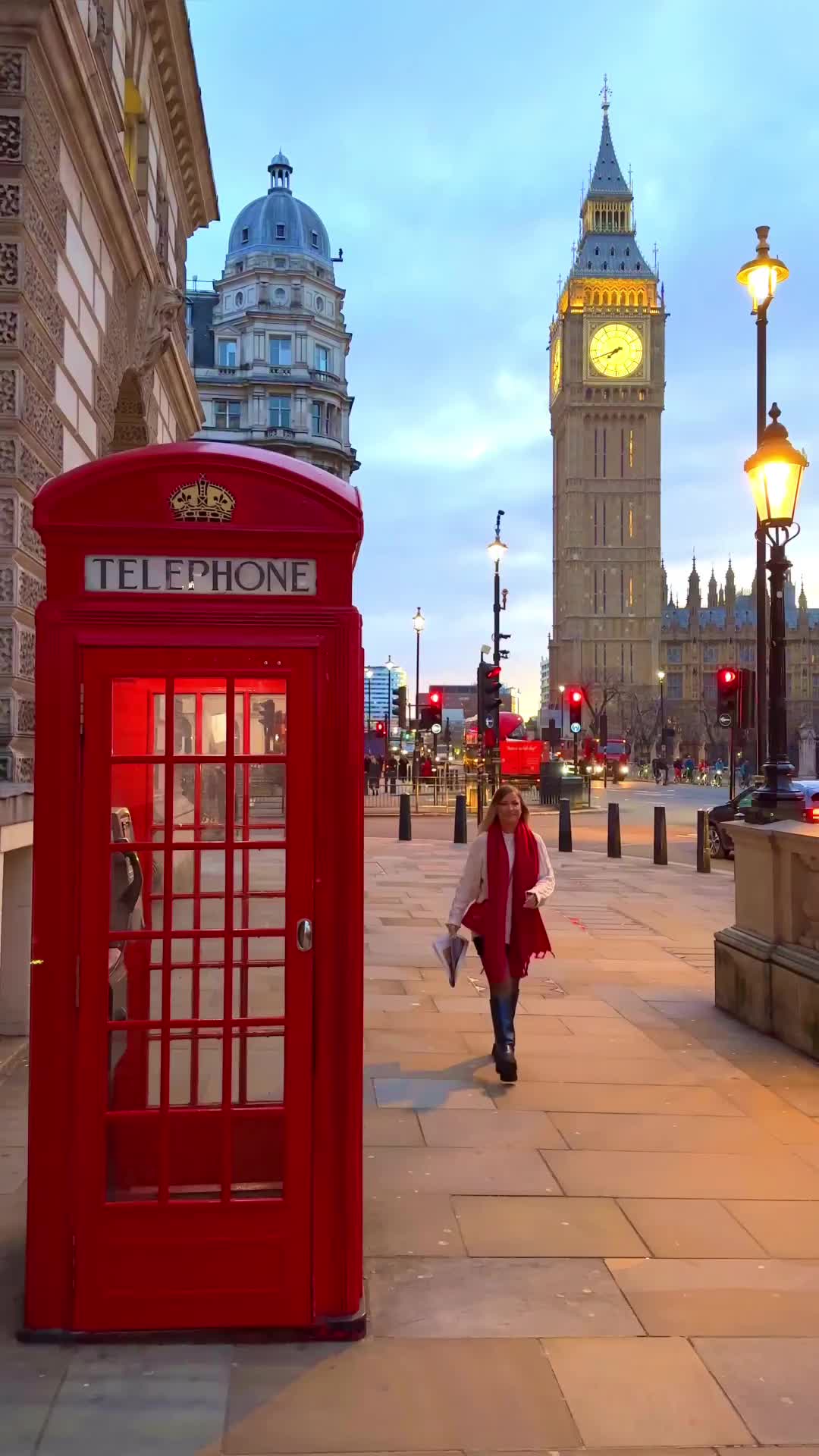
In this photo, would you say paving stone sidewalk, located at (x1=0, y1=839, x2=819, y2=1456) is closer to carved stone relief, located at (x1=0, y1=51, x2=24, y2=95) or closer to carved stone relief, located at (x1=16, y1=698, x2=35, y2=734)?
carved stone relief, located at (x1=16, y1=698, x2=35, y2=734)

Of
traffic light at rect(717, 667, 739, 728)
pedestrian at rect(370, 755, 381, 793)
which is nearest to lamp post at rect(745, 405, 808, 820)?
traffic light at rect(717, 667, 739, 728)

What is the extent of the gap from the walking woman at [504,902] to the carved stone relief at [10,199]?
4.83m

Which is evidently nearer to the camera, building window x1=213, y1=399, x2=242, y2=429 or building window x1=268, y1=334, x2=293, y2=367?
building window x1=213, y1=399, x2=242, y2=429

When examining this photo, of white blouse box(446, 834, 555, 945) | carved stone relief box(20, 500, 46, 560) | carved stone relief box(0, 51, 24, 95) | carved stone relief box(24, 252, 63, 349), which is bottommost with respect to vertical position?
white blouse box(446, 834, 555, 945)

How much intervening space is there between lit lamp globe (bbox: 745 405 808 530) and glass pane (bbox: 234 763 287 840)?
19.9ft

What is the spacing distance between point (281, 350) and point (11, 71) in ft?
202

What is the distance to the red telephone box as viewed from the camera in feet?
11.5

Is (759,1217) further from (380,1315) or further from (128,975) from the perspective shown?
(128,975)

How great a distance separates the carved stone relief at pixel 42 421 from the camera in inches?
304

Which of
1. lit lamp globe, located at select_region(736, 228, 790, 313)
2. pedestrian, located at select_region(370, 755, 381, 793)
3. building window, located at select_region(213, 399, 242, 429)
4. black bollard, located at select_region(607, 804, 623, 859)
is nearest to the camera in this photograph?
lit lamp globe, located at select_region(736, 228, 790, 313)

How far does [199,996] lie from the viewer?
11.8 ft

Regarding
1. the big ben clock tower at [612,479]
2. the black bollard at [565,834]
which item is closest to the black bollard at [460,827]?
the black bollard at [565,834]

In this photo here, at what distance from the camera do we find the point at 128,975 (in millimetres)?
3664

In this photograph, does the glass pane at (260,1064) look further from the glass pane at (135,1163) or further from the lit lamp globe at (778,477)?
the lit lamp globe at (778,477)
